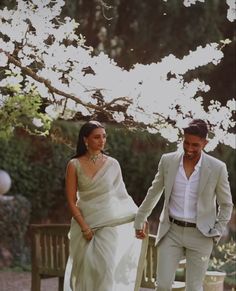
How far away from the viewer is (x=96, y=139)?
6555 mm

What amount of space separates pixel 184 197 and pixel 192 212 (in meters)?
0.12

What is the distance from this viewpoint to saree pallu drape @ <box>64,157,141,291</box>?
21.6 ft

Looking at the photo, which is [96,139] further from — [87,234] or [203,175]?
[203,175]

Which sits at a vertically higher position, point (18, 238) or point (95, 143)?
point (95, 143)

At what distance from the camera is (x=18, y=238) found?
1210 cm

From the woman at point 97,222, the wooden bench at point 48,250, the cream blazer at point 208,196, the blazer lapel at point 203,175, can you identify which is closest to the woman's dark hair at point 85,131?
the woman at point 97,222

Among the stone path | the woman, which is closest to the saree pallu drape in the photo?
the woman

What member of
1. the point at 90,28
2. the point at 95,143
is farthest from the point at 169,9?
the point at 95,143

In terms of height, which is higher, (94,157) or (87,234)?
(94,157)

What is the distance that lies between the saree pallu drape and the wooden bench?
93 cm

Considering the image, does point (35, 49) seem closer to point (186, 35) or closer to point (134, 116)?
point (134, 116)

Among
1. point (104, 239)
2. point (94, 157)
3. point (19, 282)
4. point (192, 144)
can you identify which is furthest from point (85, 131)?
point (19, 282)

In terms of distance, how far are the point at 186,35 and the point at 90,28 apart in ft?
6.44

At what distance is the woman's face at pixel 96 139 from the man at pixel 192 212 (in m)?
0.68
